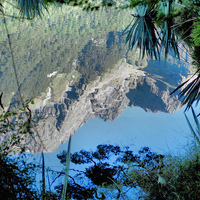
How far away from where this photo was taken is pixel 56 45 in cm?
425

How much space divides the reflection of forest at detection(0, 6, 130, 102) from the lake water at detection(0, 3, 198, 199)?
0.7 inches

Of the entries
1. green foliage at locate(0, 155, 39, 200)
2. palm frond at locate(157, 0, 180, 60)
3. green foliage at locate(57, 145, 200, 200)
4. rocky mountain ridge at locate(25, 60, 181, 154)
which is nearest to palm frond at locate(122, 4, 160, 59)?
palm frond at locate(157, 0, 180, 60)

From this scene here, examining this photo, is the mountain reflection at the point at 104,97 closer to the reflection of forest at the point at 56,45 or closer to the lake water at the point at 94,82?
the lake water at the point at 94,82

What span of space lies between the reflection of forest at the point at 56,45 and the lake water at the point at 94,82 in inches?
0.7

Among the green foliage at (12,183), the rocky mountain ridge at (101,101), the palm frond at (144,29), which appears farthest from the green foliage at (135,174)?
the palm frond at (144,29)

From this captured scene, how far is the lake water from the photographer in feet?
12.7

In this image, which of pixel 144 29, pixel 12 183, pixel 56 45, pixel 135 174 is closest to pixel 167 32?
pixel 144 29

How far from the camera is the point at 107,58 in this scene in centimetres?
427

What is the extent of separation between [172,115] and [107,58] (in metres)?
1.98

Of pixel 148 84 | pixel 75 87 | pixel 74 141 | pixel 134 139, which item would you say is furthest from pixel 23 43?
pixel 134 139

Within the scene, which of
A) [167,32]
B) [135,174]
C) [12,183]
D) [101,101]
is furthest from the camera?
[101,101]

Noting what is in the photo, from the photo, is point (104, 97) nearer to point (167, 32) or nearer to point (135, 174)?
point (135, 174)

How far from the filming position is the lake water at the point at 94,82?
12.7 feet

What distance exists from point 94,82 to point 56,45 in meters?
1.24
